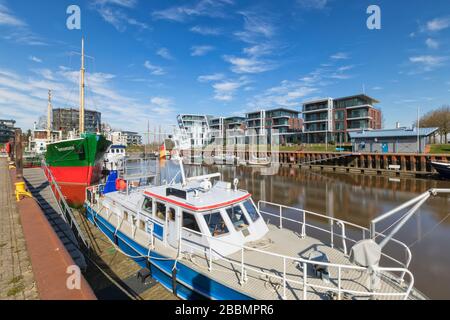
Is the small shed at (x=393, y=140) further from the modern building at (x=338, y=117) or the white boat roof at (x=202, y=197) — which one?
the white boat roof at (x=202, y=197)

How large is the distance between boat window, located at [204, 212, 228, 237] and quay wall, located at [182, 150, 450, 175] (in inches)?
1468

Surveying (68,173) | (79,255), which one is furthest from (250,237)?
(68,173)

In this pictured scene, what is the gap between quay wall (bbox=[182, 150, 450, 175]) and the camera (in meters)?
33.2

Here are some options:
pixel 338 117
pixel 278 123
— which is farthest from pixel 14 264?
pixel 278 123

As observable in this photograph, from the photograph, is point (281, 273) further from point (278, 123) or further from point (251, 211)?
point (278, 123)

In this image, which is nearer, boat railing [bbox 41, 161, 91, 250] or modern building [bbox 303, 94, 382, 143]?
boat railing [bbox 41, 161, 91, 250]

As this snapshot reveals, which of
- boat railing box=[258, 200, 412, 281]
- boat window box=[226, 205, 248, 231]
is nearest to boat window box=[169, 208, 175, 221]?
boat window box=[226, 205, 248, 231]

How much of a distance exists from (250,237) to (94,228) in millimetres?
9434

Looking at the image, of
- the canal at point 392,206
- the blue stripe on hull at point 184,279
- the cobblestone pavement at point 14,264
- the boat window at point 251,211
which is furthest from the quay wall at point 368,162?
the cobblestone pavement at point 14,264

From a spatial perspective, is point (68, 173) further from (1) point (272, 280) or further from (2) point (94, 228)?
(1) point (272, 280)

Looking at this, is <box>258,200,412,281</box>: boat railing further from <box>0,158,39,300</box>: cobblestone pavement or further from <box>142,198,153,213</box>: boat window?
<box>0,158,39,300</box>: cobblestone pavement

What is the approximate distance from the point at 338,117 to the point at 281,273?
227 feet

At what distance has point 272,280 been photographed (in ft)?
18.8

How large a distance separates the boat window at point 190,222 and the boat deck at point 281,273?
0.65 m
